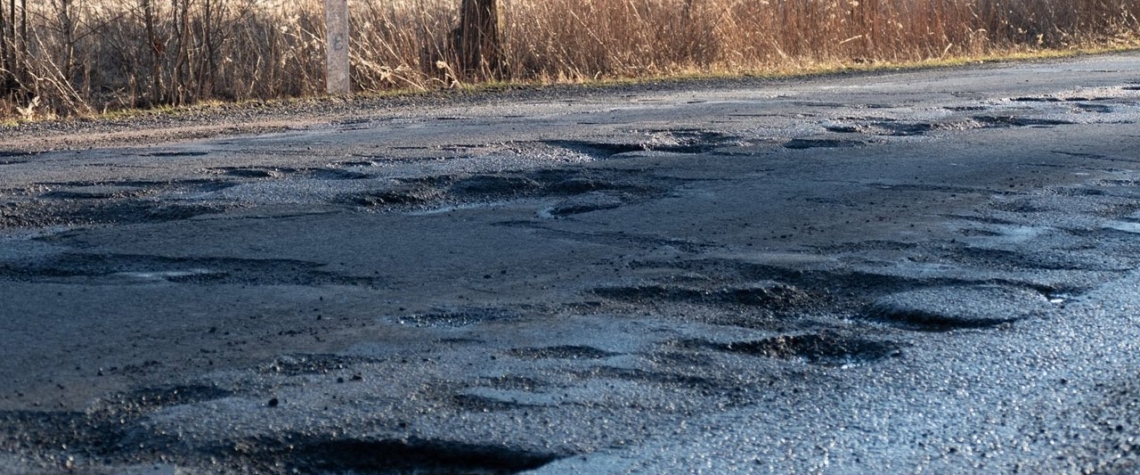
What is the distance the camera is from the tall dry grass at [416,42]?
36.3ft

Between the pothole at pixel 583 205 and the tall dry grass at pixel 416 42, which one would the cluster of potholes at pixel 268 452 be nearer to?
the pothole at pixel 583 205

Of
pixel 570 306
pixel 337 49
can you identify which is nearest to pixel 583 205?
pixel 570 306

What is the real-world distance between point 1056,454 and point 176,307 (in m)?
2.59

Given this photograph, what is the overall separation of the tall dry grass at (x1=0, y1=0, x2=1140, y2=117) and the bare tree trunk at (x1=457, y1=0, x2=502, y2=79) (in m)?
0.07

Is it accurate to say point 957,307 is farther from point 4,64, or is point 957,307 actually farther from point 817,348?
point 4,64

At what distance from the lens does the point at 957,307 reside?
4.36 m

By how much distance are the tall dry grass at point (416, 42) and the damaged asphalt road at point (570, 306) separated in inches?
126

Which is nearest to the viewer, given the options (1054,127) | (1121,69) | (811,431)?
(811,431)

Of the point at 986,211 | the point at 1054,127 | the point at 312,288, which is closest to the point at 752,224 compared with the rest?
the point at 986,211

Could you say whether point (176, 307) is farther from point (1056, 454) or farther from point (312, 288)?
point (1056, 454)

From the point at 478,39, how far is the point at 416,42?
66 cm

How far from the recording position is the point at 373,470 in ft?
9.73

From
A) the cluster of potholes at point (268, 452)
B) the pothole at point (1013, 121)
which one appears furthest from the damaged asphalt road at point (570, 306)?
the pothole at point (1013, 121)

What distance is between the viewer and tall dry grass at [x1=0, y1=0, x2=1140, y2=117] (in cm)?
1105
